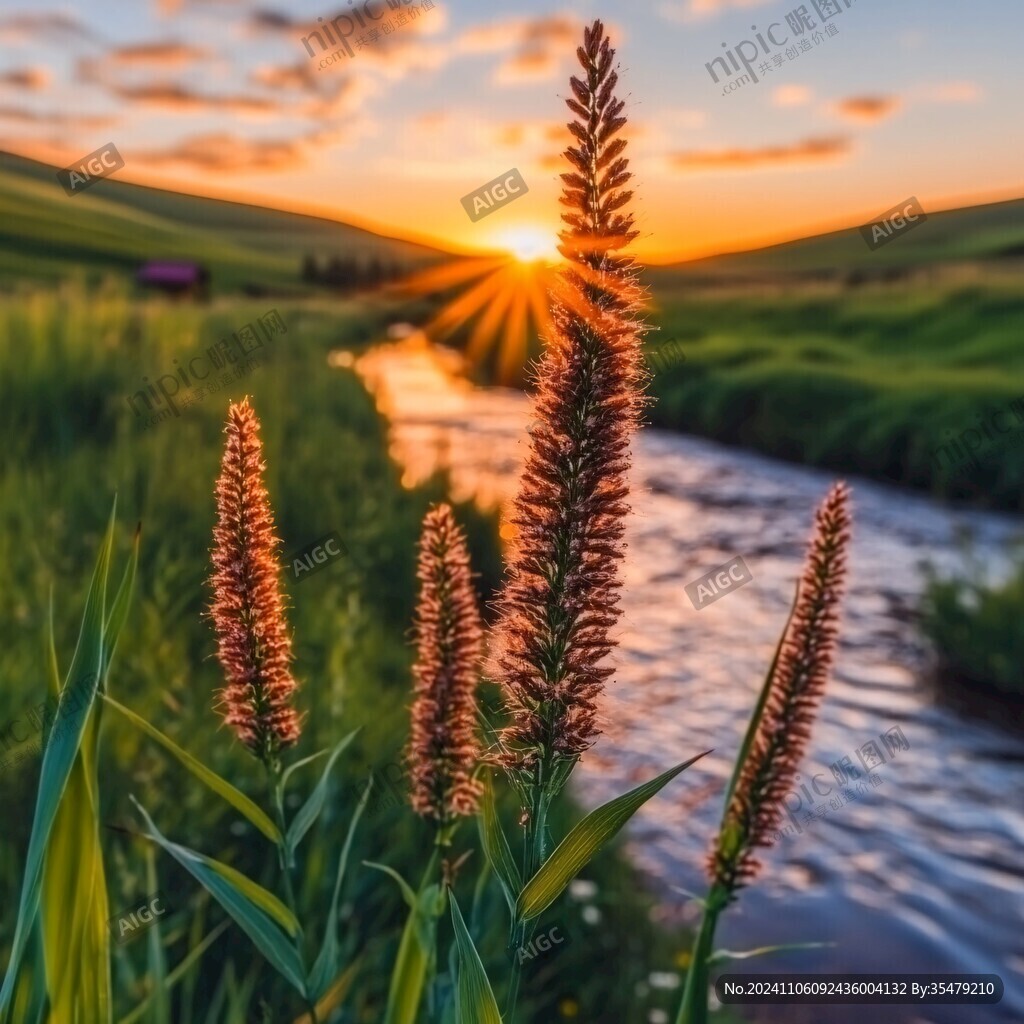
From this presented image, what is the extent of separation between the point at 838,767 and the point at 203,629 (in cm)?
559

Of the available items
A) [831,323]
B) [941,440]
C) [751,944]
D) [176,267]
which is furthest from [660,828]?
[176,267]

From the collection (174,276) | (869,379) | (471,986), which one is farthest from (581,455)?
(174,276)

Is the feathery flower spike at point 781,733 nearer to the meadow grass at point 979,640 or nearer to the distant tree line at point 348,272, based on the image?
the meadow grass at point 979,640

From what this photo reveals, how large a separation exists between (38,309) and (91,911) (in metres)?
12.4

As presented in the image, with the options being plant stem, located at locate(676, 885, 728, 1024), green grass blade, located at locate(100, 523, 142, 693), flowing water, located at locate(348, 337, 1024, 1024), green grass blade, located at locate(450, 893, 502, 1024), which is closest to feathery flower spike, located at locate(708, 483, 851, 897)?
plant stem, located at locate(676, 885, 728, 1024)

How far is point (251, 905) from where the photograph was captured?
87.0 inches

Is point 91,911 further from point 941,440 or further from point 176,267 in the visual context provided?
point 176,267

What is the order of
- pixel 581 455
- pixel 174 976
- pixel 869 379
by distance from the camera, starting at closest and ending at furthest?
1. pixel 581 455
2. pixel 174 976
3. pixel 869 379

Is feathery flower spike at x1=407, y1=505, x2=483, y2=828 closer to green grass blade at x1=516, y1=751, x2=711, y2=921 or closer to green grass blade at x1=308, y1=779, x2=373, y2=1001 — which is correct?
green grass blade at x1=308, y1=779, x2=373, y2=1001

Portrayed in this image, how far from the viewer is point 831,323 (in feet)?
139

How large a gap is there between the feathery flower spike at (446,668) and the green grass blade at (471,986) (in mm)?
553

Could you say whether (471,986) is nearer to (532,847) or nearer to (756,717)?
(532,847)

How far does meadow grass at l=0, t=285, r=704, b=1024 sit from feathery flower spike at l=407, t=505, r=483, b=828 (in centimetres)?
101

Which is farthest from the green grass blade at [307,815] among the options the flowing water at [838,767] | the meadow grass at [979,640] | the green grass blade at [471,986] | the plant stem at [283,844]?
the meadow grass at [979,640]
